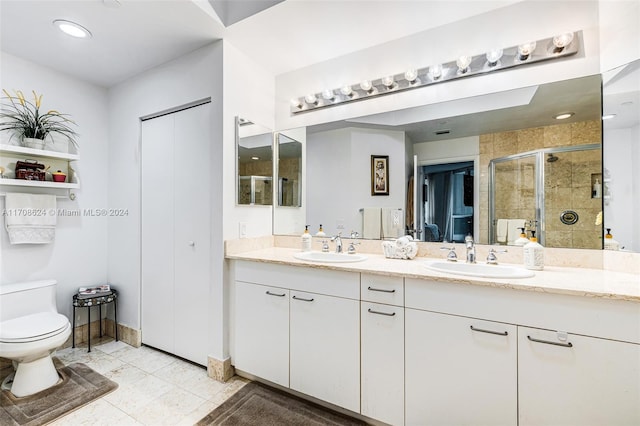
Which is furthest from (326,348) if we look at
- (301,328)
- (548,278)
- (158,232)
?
(158,232)

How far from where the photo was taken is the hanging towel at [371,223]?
2.12 metres

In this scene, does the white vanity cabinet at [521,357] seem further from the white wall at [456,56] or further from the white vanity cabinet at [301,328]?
the white wall at [456,56]

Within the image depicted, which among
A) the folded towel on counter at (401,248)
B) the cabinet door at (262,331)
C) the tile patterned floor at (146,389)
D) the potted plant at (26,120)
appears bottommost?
the tile patterned floor at (146,389)

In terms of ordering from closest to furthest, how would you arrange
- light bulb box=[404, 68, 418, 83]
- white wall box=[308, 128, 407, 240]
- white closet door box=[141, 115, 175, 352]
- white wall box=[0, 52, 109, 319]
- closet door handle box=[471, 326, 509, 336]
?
closet door handle box=[471, 326, 509, 336], light bulb box=[404, 68, 418, 83], white wall box=[308, 128, 407, 240], white wall box=[0, 52, 109, 319], white closet door box=[141, 115, 175, 352]

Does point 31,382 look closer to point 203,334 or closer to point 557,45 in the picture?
point 203,334

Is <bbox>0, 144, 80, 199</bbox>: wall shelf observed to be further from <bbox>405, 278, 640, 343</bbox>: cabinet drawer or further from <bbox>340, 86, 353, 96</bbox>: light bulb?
<bbox>405, 278, 640, 343</bbox>: cabinet drawer

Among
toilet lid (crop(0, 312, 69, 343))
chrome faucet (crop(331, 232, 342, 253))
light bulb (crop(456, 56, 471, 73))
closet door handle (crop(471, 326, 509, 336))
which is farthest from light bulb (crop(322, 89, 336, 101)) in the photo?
toilet lid (crop(0, 312, 69, 343))

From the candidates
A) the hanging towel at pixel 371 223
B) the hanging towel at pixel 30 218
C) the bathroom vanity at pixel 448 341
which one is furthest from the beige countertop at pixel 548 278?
the hanging towel at pixel 30 218

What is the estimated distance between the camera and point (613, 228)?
1497 millimetres

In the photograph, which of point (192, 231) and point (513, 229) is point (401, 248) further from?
point (192, 231)

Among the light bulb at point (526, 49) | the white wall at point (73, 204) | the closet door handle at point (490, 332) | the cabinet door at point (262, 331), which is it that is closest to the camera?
the closet door handle at point (490, 332)

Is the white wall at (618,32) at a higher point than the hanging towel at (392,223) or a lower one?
higher

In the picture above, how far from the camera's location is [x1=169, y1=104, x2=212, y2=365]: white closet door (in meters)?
2.13

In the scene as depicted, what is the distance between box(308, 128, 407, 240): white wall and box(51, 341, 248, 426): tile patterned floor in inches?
52.0
